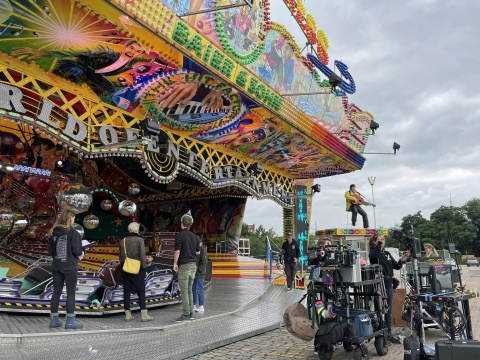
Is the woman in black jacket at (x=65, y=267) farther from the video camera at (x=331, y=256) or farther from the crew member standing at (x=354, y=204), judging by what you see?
the crew member standing at (x=354, y=204)

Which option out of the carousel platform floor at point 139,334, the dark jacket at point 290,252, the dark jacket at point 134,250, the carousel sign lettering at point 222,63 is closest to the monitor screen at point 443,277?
the carousel platform floor at point 139,334

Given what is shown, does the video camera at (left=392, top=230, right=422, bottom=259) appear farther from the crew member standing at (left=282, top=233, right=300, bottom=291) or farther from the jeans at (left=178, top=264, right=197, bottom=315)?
the crew member standing at (left=282, top=233, right=300, bottom=291)

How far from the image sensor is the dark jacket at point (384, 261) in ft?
20.6

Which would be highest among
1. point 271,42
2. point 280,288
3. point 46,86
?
point 271,42

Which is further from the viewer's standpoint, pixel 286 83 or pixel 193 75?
pixel 286 83

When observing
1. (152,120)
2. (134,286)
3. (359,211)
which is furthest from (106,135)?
(359,211)

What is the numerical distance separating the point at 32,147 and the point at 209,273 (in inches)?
255

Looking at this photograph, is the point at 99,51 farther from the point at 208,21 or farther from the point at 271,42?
the point at 271,42

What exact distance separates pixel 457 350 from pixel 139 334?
393 centimetres

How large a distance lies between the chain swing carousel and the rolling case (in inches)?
190

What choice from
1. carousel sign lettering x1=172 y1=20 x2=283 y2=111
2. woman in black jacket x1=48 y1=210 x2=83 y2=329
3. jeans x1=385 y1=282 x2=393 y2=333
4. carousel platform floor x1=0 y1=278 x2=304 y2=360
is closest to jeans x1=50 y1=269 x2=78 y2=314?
woman in black jacket x1=48 y1=210 x2=83 y2=329

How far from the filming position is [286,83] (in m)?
12.4

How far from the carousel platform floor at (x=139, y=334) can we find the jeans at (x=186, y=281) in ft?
0.85

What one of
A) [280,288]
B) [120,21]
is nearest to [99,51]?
[120,21]
